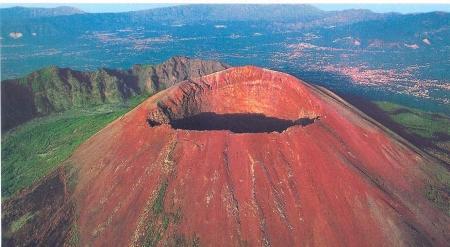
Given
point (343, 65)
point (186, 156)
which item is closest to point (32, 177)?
point (186, 156)

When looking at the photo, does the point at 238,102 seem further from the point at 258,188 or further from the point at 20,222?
the point at 20,222

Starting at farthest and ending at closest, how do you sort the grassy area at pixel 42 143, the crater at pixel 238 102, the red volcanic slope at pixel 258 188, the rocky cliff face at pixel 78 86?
1. the rocky cliff face at pixel 78 86
2. the grassy area at pixel 42 143
3. the crater at pixel 238 102
4. the red volcanic slope at pixel 258 188

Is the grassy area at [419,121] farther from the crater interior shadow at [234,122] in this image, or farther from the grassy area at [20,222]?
the grassy area at [20,222]

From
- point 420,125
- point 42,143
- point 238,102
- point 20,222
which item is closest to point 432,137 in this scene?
point 420,125

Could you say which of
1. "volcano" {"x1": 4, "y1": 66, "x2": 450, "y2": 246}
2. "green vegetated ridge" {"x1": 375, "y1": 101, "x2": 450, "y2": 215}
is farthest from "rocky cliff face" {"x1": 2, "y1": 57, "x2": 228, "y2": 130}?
"volcano" {"x1": 4, "y1": 66, "x2": 450, "y2": 246}

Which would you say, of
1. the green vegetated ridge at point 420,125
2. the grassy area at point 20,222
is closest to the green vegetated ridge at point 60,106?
the grassy area at point 20,222

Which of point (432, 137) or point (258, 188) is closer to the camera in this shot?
point (258, 188)
